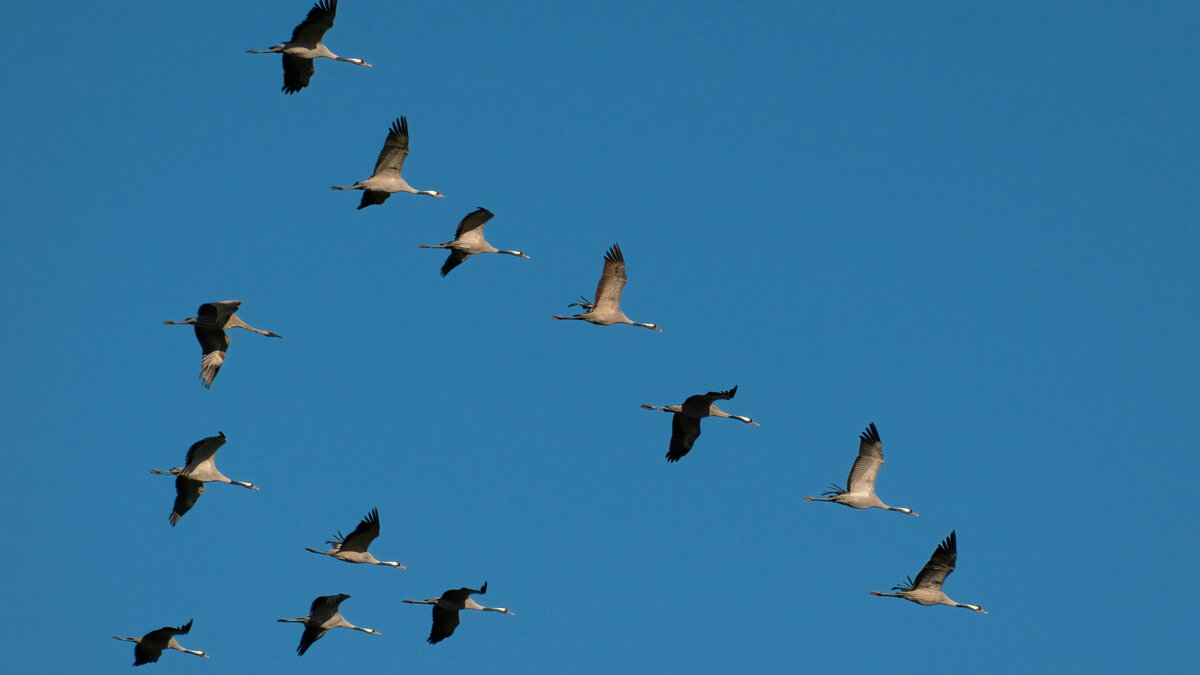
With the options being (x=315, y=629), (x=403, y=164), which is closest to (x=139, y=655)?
(x=315, y=629)

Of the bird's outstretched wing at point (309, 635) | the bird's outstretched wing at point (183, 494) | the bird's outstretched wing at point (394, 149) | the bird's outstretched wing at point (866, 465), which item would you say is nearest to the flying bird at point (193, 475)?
the bird's outstretched wing at point (183, 494)

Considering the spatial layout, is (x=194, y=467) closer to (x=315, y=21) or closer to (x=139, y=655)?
(x=139, y=655)

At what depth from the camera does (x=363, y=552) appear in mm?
34188

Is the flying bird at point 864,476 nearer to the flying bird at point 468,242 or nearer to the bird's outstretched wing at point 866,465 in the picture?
the bird's outstretched wing at point 866,465

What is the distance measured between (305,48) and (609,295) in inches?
345

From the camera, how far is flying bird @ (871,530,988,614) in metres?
33.0

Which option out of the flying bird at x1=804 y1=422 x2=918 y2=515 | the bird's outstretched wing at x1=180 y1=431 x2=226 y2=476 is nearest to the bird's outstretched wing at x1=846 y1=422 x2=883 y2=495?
the flying bird at x1=804 y1=422 x2=918 y2=515

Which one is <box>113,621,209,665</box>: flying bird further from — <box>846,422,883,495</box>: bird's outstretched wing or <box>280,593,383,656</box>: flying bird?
<box>846,422,883,495</box>: bird's outstretched wing

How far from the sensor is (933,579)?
110 feet

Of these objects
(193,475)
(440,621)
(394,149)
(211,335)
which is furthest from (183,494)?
(394,149)

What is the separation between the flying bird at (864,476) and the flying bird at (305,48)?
48.8ft

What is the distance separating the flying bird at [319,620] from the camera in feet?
111

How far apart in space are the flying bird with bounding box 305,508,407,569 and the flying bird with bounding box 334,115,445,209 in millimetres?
7647

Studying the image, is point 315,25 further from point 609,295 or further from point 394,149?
point 609,295
